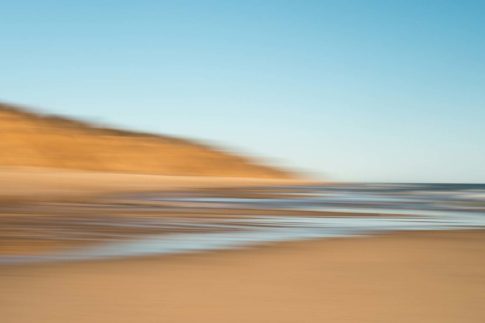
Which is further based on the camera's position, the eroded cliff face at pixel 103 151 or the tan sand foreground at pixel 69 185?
the eroded cliff face at pixel 103 151

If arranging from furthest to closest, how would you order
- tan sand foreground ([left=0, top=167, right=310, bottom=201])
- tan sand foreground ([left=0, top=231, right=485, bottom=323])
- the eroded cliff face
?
1. the eroded cliff face
2. tan sand foreground ([left=0, top=167, right=310, bottom=201])
3. tan sand foreground ([left=0, top=231, right=485, bottom=323])

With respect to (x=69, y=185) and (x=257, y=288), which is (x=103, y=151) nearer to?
(x=69, y=185)

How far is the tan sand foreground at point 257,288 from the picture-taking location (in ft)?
8.72

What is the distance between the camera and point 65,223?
680cm

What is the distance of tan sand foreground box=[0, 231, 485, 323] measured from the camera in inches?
105

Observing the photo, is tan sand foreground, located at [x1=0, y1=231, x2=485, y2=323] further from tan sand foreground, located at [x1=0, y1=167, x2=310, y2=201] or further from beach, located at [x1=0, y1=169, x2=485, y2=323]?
tan sand foreground, located at [x1=0, y1=167, x2=310, y2=201]

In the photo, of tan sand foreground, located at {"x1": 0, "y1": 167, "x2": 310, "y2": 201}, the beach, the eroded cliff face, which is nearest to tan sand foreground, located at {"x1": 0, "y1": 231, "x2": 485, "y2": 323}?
the beach

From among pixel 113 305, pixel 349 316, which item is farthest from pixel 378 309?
pixel 113 305

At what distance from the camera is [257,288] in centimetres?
315

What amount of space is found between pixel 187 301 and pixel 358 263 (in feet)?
4.43

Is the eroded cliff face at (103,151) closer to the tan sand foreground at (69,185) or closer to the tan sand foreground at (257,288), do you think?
the tan sand foreground at (69,185)

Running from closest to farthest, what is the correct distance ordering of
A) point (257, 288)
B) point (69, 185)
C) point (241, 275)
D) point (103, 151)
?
point (257, 288)
point (241, 275)
point (69, 185)
point (103, 151)

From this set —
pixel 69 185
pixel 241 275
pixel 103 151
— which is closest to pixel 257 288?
pixel 241 275

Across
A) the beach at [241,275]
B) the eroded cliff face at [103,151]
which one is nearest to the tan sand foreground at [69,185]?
the beach at [241,275]
